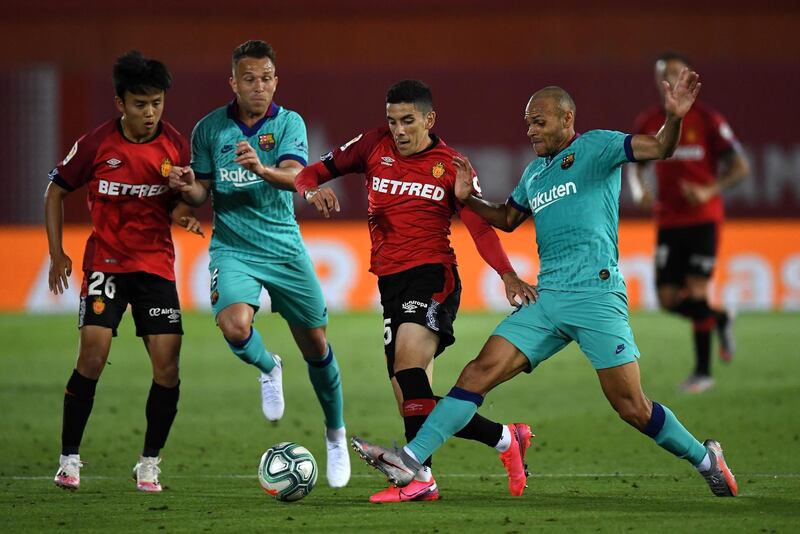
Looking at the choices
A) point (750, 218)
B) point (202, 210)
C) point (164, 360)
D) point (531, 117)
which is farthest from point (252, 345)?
point (750, 218)

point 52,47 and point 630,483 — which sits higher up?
point 52,47

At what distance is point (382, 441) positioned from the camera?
30.5ft

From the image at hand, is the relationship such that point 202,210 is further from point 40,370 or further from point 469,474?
point 469,474

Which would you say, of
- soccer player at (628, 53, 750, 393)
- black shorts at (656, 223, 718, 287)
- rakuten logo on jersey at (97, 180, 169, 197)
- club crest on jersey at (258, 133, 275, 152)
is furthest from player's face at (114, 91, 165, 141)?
black shorts at (656, 223, 718, 287)

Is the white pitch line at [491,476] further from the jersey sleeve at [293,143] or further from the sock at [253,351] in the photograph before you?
the jersey sleeve at [293,143]

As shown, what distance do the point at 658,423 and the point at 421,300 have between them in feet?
4.44

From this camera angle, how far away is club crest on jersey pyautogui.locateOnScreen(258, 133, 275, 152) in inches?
306

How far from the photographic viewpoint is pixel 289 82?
2048 cm

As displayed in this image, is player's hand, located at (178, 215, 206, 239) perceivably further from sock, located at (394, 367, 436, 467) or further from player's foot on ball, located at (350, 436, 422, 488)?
player's foot on ball, located at (350, 436, 422, 488)

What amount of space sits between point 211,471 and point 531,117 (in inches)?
117

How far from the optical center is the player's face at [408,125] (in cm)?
692

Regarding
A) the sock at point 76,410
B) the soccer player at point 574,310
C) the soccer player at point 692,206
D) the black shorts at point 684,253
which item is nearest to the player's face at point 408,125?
the soccer player at point 574,310

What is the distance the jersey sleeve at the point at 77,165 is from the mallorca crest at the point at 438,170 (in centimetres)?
190

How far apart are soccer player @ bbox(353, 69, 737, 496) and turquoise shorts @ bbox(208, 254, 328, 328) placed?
5.41 feet
